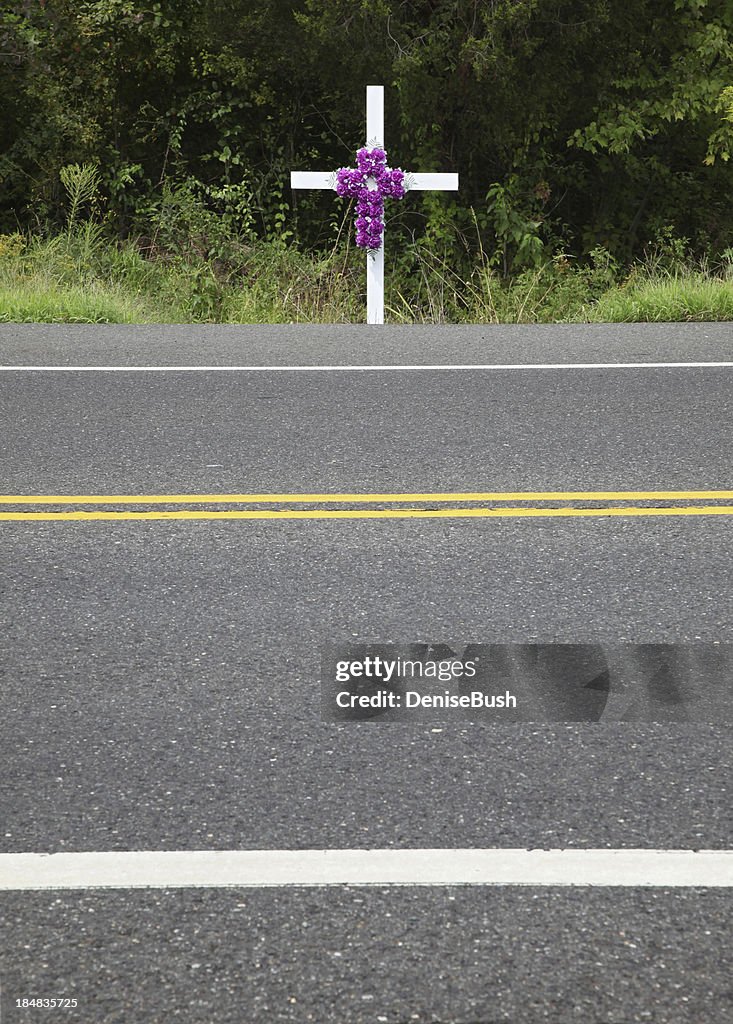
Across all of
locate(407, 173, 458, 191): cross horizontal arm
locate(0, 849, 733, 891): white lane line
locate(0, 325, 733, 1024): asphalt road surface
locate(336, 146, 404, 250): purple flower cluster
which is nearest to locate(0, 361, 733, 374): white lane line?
locate(0, 325, 733, 1024): asphalt road surface

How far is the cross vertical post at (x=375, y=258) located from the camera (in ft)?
40.6

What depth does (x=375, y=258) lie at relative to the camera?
12.7 m

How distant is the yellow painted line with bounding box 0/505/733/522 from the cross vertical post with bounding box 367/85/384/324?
6.91 m

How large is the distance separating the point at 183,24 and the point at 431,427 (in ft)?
40.9

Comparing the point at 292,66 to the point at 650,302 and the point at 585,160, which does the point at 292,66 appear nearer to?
the point at 585,160

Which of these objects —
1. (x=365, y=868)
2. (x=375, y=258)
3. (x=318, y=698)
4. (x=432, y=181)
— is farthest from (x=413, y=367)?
(x=365, y=868)

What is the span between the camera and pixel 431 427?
7156 mm

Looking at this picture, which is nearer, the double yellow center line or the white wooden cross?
the double yellow center line

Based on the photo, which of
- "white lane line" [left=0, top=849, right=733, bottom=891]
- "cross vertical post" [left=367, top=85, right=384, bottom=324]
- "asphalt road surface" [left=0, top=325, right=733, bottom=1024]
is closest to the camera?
"asphalt road surface" [left=0, top=325, right=733, bottom=1024]

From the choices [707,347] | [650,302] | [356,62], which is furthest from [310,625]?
[356,62]

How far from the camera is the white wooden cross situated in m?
12.4

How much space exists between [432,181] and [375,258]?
1007mm

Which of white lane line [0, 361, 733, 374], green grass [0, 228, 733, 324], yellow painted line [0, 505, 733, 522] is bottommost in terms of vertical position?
green grass [0, 228, 733, 324]

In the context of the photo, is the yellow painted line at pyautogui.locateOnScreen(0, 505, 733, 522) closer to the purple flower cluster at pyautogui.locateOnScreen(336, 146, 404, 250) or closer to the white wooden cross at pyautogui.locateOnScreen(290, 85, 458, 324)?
the white wooden cross at pyautogui.locateOnScreen(290, 85, 458, 324)
